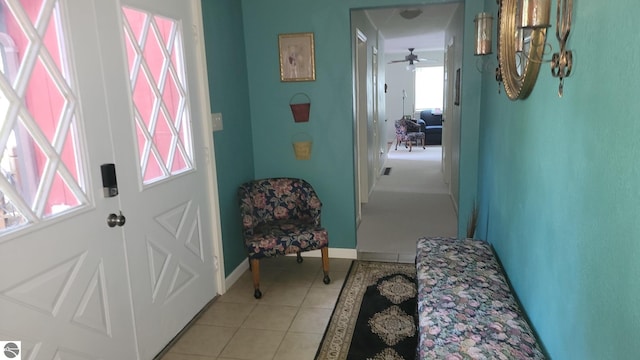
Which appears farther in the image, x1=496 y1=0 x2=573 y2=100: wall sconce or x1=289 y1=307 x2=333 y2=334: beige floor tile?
x1=289 y1=307 x2=333 y2=334: beige floor tile

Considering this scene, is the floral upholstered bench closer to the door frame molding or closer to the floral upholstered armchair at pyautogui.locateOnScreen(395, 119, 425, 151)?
the door frame molding

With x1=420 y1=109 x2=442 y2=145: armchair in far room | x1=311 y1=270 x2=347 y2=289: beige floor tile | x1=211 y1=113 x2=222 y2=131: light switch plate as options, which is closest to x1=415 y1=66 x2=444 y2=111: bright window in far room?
x1=420 y1=109 x2=442 y2=145: armchair in far room

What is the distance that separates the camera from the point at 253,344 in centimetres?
255

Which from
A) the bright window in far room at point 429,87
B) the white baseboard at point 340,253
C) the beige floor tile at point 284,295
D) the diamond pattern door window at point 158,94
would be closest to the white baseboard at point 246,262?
the white baseboard at point 340,253

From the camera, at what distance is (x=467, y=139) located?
11.4 feet

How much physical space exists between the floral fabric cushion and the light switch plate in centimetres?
51

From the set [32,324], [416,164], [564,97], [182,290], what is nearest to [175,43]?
[182,290]

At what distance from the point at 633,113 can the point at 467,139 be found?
8.43 ft

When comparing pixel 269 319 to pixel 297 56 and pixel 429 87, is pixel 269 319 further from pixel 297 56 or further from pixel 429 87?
pixel 429 87

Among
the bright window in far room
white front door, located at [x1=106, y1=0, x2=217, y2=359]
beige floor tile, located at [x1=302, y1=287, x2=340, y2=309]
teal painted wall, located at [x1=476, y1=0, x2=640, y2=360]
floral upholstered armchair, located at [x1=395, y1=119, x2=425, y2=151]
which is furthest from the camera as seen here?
the bright window in far room

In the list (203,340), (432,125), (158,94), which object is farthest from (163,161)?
(432,125)

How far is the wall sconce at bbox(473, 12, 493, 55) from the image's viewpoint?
2.58m

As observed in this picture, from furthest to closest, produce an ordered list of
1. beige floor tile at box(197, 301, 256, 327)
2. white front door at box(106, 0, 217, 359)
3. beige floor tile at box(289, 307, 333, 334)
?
beige floor tile at box(197, 301, 256, 327), beige floor tile at box(289, 307, 333, 334), white front door at box(106, 0, 217, 359)

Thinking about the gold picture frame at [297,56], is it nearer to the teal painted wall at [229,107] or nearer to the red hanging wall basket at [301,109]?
the red hanging wall basket at [301,109]
